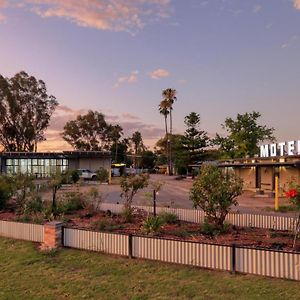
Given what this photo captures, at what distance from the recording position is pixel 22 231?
43.3 ft

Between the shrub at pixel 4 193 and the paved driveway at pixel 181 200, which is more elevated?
the shrub at pixel 4 193

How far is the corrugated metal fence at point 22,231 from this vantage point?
41.8 feet

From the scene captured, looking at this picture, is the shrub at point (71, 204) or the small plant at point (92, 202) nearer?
the shrub at point (71, 204)

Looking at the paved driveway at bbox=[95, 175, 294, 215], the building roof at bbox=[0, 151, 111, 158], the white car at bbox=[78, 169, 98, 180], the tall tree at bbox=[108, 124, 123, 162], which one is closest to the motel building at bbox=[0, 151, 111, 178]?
the building roof at bbox=[0, 151, 111, 158]

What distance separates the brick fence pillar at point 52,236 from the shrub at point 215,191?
176 inches

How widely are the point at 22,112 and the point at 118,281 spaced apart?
58412 mm

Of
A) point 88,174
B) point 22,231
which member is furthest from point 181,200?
point 88,174

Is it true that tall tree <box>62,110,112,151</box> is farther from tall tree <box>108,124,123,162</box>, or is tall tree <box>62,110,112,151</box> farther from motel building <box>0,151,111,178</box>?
motel building <box>0,151,111,178</box>

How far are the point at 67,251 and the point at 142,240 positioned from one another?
244 cm

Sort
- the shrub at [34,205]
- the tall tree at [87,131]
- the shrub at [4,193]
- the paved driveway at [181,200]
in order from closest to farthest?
the shrub at [34,205] < the shrub at [4,193] < the paved driveway at [181,200] < the tall tree at [87,131]

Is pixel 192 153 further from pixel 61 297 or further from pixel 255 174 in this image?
pixel 61 297

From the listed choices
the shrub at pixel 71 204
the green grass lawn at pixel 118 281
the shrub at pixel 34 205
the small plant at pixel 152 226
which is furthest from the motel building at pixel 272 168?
the green grass lawn at pixel 118 281

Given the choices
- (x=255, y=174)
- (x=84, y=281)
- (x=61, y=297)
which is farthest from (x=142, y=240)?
(x=255, y=174)

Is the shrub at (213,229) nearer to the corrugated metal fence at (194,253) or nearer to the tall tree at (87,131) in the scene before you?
the corrugated metal fence at (194,253)
